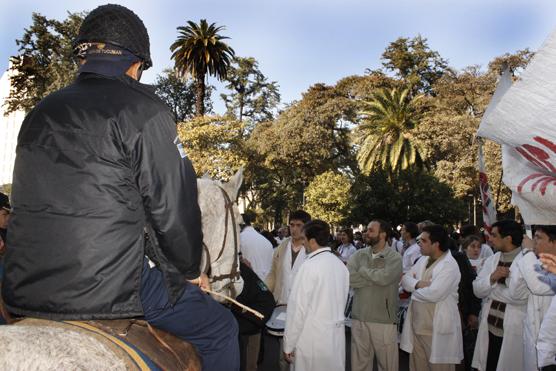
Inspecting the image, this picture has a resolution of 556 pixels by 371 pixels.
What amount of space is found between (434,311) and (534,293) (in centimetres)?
143

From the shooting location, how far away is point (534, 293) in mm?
6082

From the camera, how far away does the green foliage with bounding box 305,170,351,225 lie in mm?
42531

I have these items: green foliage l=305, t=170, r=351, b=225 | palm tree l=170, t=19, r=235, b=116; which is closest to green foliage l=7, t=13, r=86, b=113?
palm tree l=170, t=19, r=235, b=116

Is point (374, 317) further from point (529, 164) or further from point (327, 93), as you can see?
point (327, 93)

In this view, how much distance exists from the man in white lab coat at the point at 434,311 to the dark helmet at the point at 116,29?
5430 mm

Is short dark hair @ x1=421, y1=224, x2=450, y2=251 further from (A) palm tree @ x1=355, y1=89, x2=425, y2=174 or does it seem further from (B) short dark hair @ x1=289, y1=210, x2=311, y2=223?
(A) palm tree @ x1=355, y1=89, x2=425, y2=174

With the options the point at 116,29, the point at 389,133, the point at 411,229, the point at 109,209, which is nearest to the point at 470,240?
the point at 411,229

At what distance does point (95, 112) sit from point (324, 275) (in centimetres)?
427

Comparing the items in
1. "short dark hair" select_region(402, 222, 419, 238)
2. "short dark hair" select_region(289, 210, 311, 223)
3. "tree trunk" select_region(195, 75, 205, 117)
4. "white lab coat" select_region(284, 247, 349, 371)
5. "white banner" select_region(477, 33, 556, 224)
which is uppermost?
"tree trunk" select_region(195, 75, 205, 117)

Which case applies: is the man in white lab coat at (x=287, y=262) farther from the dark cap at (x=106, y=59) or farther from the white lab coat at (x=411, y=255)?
the dark cap at (x=106, y=59)

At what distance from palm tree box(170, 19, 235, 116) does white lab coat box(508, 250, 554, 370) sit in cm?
3574

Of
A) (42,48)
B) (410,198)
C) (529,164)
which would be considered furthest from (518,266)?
(42,48)

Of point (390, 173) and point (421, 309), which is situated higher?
point (390, 173)

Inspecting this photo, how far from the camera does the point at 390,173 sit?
120 ft
